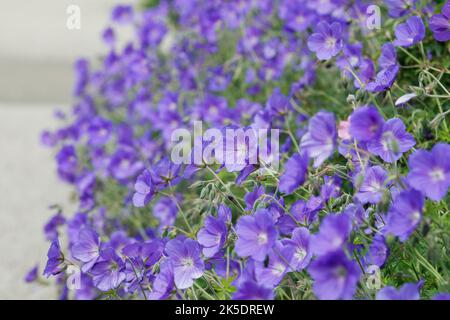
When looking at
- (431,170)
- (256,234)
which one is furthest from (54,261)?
(431,170)

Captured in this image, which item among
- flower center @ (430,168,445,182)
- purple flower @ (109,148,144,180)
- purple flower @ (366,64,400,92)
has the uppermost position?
purple flower @ (366,64,400,92)

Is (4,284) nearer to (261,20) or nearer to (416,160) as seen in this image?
(261,20)

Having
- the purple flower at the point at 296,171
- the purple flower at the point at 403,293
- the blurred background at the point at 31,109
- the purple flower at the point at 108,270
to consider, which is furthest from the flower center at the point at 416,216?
the blurred background at the point at 31,109

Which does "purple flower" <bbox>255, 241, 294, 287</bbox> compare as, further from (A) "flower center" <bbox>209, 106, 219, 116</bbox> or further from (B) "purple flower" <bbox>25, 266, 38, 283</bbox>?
(A) "flower center" <bbox>209, 106, 219, 116</bbox>

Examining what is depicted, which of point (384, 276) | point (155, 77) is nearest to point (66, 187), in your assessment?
point (155, 77)

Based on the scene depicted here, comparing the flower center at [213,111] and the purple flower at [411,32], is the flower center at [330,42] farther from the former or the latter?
the flower center at [213,111]

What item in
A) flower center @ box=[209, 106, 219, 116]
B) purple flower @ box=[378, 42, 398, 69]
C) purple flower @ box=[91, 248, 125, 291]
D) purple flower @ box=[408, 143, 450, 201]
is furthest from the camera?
flower center @ box=[209, 106, 219, 116]

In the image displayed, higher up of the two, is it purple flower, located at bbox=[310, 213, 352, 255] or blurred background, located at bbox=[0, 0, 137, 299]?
purple flower, located at bbox=[310, 213, 352, 255]

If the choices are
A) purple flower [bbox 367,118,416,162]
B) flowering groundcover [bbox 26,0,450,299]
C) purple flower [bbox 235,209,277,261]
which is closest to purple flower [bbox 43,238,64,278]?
flowering groundcover [bbox 26,0,450,299]
